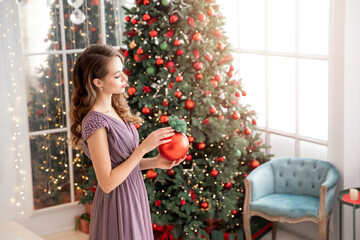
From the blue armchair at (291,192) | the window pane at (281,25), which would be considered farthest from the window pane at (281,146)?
the window pane at (281,25)

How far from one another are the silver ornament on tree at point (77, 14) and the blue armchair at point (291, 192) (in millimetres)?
1835

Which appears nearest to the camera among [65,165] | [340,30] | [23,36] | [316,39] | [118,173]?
[118,173]

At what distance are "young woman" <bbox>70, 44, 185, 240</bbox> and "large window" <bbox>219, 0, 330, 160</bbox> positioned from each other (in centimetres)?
226

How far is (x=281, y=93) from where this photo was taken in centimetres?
482

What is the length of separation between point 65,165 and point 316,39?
97.6 inches

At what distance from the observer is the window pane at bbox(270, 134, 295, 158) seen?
4.80 m

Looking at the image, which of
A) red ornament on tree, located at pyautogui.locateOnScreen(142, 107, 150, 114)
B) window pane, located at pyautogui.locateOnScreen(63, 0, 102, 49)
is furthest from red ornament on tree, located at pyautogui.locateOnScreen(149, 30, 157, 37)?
window pane, located at pyautogui.locateOnScreen(63, 0, 102, 49)

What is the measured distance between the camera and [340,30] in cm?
405

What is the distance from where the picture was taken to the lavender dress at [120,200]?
249 centimetres

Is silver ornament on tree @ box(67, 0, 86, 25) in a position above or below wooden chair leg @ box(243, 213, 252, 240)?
above

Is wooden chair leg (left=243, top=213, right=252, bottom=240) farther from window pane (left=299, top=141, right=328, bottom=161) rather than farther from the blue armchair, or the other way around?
window pane (left=299, top=141, right=328, bottom=161)

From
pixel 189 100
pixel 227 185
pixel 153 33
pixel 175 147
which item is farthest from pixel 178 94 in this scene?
pixel 175 147

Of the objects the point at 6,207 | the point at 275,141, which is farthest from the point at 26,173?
the point at 275,141

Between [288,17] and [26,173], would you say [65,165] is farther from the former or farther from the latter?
[288,17]
